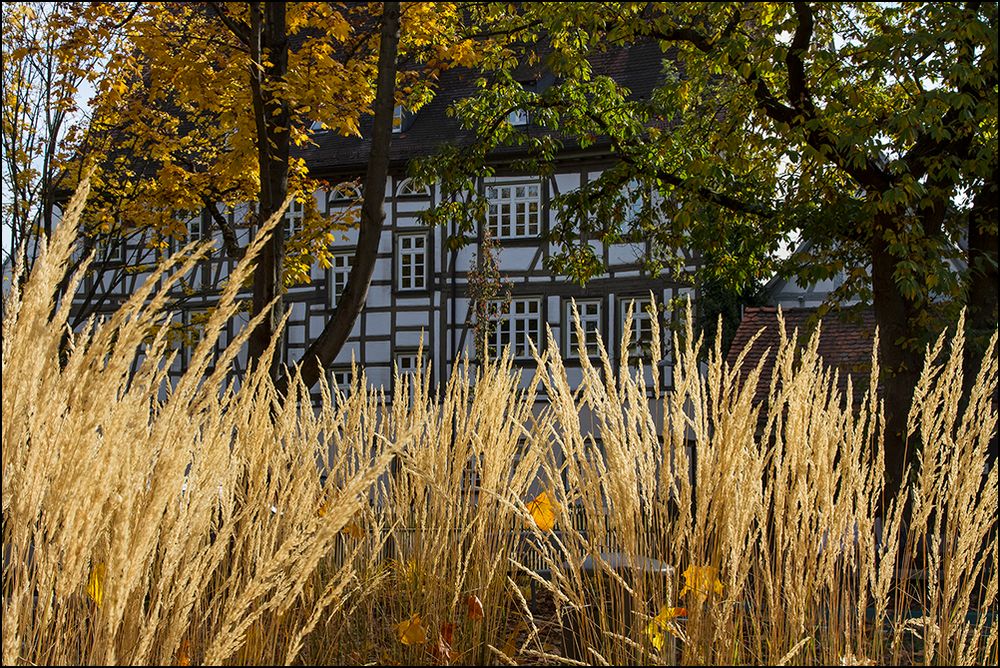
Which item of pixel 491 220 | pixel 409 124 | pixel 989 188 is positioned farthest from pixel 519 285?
pixel 989 188

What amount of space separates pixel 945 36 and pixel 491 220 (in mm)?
12591

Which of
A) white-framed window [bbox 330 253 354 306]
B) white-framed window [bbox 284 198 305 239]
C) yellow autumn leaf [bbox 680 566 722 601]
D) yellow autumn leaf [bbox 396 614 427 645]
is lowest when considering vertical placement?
yellow autumn leaf [bbox 396 614 427 645]

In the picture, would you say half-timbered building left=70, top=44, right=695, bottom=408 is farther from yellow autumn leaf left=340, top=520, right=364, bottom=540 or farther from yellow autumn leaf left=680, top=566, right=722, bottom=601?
yellow autumn leaf left=680, top=566, right=722, bottom=601

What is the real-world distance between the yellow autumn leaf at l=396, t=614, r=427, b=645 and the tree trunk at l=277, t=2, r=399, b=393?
2.59 metres

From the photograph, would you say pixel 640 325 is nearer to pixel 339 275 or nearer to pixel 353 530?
pixel 339 275

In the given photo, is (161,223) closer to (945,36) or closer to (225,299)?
(945,36)

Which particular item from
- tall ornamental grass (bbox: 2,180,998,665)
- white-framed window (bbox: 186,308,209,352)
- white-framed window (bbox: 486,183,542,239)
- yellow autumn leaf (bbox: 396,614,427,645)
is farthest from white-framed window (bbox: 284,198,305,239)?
yellow autumn leaf (bbox: 396,614,427,645)

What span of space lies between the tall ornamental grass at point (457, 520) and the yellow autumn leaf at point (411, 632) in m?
0.06

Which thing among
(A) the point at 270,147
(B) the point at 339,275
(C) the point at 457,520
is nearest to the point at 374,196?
(A) the point at 270,147

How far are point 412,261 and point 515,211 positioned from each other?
1.93m

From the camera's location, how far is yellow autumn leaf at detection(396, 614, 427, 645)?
8.34 ft

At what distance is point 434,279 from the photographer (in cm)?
1859

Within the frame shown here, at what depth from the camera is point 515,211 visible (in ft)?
61.4

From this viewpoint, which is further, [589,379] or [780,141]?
[780,141]
